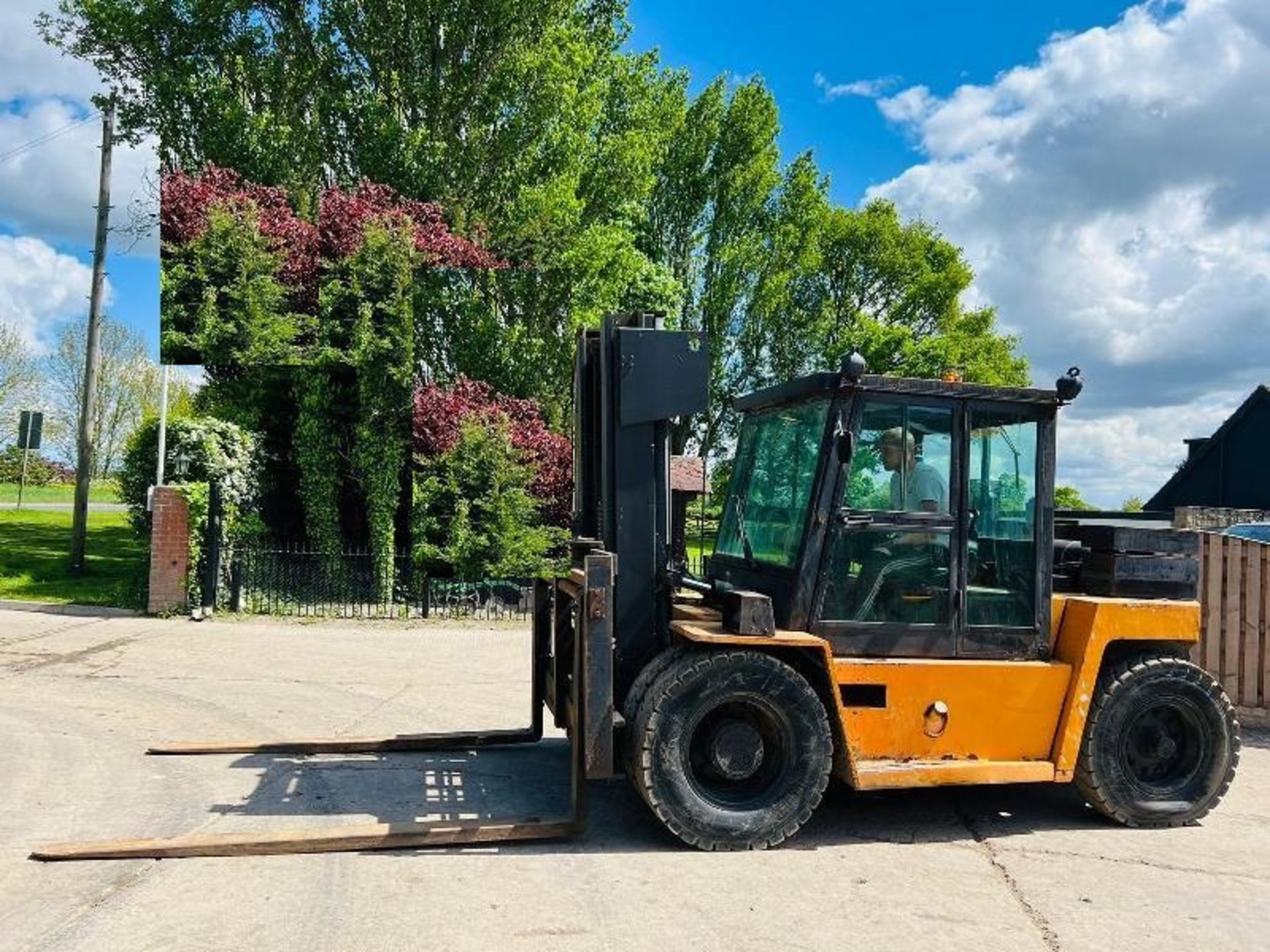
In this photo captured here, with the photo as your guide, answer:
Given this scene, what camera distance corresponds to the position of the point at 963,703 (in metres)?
5.65

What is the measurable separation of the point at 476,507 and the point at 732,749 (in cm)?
1109

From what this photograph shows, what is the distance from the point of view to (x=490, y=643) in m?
13.0

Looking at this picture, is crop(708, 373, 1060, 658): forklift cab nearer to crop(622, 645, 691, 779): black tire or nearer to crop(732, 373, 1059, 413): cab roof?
crop(732, 373, 1059, 413): cab roof

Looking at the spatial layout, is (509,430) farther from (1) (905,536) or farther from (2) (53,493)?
(2) (53,493)

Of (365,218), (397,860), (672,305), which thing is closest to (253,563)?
(365,218)

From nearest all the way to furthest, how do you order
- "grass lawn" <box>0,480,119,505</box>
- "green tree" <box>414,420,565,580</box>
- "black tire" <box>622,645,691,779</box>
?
"black tire" <box>622,645,691,779</box> < "green tree" <box>414,420,565,580</box> < "grass lawn" <box>0,480,119,505</box>

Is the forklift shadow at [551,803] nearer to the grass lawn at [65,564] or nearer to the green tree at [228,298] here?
the grass lawn at [65,564]

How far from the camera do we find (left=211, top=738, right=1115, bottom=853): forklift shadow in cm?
568

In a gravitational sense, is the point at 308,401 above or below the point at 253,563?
above

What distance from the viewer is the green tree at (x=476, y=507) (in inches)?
626

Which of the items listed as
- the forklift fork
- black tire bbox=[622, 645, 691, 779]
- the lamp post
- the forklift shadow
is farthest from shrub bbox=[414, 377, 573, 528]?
black tire bbox=[622, 645, 691, 779]

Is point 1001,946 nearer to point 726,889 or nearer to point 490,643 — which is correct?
point 726,889

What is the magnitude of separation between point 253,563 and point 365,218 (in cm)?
606

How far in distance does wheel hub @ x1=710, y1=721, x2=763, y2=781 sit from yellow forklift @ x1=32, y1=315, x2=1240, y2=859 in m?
0.01
